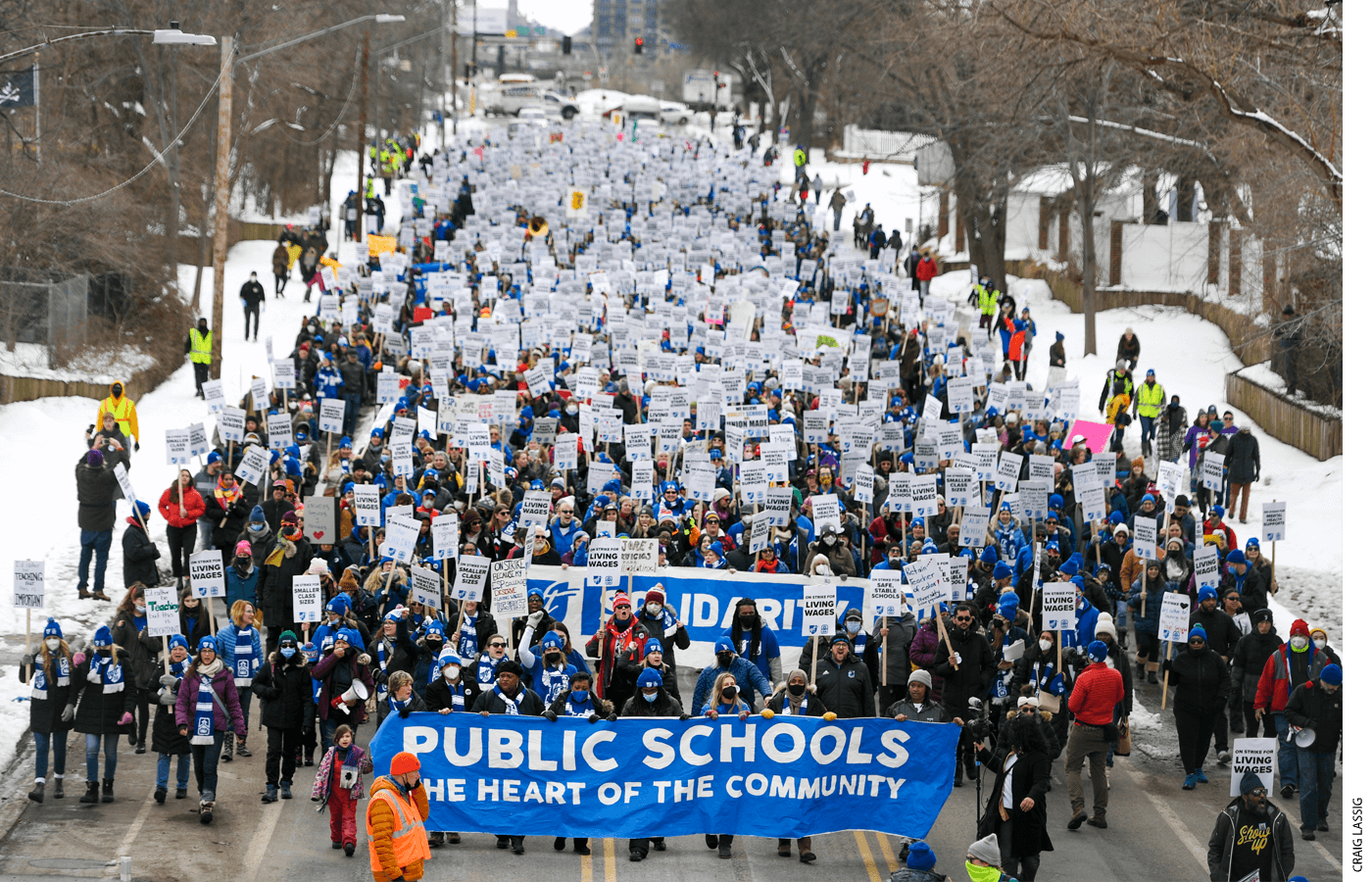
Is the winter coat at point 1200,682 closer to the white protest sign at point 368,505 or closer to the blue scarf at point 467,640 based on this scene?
the blue scarf at point 467,640

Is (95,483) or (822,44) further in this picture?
(822,44)

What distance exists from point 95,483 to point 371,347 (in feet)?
34.6

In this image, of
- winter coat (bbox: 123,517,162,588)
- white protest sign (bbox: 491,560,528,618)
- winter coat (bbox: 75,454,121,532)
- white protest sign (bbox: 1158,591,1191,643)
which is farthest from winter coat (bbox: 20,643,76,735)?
white protest sign (bbox: 1158,591,1191,643)

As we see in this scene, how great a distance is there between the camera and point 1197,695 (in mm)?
13734

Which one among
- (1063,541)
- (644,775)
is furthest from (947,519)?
(644,775)

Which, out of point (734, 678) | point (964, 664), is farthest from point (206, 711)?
point (964, 664)

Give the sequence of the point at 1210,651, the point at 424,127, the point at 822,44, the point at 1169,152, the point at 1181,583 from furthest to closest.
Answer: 1. the point at 424,127
2. the point at 822,44
3. the point at 1169,152
4. the point at 1181,583
5. the point at 1210,651

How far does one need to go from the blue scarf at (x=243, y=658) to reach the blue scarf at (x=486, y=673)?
2.07 metres

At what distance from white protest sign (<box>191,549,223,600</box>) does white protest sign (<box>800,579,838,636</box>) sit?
4840mm

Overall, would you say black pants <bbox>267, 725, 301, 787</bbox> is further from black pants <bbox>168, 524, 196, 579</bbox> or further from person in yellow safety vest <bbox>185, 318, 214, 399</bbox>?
person in yellow safety vest <bbox>185, 318, 214, 399</bbox>

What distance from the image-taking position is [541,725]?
1190cm

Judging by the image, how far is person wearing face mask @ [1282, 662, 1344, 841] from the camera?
12.9 m
